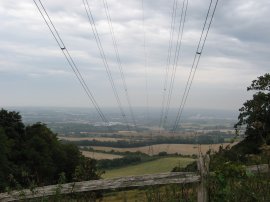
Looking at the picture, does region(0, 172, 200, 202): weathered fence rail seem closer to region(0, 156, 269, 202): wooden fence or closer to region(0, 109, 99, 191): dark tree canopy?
region(0, 156, 269, 202): wooden fence

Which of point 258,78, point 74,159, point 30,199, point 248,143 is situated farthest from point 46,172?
point 30,199

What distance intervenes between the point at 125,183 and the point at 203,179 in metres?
1.17

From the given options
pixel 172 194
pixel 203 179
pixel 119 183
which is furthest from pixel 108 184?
pixel 203 179

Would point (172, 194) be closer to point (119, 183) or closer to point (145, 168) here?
point (119, 183)

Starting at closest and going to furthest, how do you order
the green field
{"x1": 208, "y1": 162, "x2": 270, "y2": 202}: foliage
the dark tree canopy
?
{"x1": 208, "y1": 162, "x2": 270, "y2": 202}: foliage, the dark tree canopy, the green field

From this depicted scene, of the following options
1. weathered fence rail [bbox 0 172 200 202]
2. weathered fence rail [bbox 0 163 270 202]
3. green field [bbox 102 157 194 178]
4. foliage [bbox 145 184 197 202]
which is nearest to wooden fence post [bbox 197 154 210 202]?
weathered fence rail [bbox 0 163 270 202]

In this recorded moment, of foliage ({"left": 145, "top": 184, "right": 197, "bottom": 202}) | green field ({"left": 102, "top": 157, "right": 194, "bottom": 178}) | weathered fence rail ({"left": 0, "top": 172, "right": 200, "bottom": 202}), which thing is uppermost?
weathered fence rail ({"left": 0, "top": 172, "right": 200, "bottom": 202})

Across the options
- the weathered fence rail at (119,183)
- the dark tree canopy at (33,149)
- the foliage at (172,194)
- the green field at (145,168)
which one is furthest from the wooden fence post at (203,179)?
the green field at (145,168)

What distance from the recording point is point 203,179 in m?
6.05

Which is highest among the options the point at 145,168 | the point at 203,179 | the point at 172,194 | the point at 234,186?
the point at 203,179

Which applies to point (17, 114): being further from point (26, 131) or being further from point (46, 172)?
point (46, 172)

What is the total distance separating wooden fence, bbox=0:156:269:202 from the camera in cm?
608

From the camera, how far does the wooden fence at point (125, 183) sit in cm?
608

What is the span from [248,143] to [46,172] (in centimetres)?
2583
